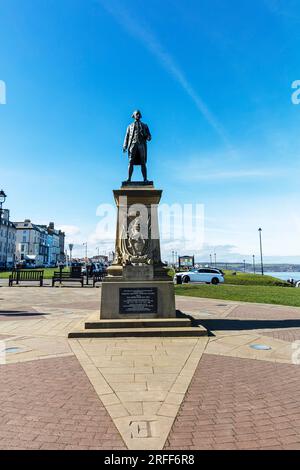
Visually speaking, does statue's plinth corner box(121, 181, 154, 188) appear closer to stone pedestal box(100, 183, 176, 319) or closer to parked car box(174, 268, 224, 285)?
stone pedestal box(100, 183, 176, 319)

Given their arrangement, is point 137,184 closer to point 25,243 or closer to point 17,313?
point 17,313

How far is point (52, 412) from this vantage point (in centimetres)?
360

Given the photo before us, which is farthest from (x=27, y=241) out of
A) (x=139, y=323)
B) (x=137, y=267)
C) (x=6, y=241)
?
(x=139, y=323)

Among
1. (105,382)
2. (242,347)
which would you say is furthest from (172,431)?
(242,347)

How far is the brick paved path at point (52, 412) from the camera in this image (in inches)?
116

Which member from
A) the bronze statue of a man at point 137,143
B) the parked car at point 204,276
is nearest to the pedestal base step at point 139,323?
the bronze statue of a man at point 137,143

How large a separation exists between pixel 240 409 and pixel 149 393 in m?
1.18

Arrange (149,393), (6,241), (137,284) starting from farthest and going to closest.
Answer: (6,241), (137,284), (149,393)

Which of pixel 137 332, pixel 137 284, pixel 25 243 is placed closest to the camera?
pixel 137 332

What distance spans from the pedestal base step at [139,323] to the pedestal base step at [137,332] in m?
0.15

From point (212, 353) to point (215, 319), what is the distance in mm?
4220

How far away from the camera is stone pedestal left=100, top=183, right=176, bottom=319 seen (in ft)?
27.0

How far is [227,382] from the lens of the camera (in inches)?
183

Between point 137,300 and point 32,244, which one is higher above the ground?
point 32,244
